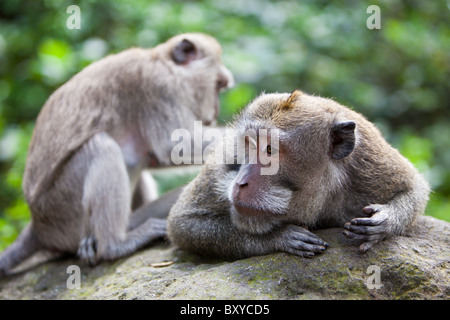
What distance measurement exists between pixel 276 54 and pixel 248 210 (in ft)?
21.0

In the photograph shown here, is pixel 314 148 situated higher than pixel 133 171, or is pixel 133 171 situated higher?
pixel 314 148

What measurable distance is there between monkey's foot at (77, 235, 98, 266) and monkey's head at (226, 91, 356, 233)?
6.70 feet

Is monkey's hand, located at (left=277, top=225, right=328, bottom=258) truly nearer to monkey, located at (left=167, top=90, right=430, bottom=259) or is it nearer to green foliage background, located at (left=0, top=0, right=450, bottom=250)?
monkey, located at (left=167, top=90, right=430, bottom=259)

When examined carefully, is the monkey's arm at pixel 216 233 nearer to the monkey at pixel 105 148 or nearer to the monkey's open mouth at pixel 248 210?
the monkey's open mouth at pixel 248 210

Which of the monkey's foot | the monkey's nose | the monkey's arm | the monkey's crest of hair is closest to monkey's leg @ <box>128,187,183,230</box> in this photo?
the monkey's foot

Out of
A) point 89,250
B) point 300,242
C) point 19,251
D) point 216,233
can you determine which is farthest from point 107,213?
point 300,242

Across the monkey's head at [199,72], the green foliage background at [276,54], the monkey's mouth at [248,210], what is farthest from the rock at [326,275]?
the green foliage background at [276,54]

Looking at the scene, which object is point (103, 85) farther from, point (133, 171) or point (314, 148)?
point (314, 148)

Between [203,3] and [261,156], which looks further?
[203,3]

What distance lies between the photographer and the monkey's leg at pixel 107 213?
4965 mm

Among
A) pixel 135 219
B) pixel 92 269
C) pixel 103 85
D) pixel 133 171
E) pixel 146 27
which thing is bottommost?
pixel 92 269

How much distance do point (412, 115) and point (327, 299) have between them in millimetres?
8807

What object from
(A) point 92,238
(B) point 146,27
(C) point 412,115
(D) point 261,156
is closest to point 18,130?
(B) point 146,27
